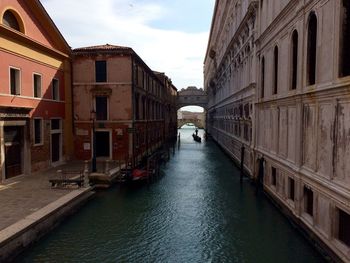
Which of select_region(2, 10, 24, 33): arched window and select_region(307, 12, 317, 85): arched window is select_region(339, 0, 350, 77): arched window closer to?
select_region(307, 12, 317, 85): arched window

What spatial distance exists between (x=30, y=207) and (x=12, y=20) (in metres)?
9.90

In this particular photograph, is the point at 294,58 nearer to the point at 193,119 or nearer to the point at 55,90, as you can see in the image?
the point at 55,90

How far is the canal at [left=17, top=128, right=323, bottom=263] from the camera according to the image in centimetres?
925

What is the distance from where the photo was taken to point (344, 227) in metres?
7.91

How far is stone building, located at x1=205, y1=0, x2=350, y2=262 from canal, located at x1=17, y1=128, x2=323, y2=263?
98 cm

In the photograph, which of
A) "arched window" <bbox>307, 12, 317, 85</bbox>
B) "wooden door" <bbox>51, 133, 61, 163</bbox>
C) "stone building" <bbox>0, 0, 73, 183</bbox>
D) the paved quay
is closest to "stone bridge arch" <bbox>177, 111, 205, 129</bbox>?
"wooden door" <bbox>51, 133, 61, 163</bbox>

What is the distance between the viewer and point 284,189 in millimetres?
12586

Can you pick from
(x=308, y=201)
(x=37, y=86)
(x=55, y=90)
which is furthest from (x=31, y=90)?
(x=308, y=201)

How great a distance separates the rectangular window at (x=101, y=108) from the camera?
22.5 meters

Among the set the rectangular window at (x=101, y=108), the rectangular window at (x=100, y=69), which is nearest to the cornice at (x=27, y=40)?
the rectangular window at (x=100, y=69)

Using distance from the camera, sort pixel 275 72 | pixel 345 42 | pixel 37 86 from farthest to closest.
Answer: pixel 37 86, pixel 275 72, pixel 345 42

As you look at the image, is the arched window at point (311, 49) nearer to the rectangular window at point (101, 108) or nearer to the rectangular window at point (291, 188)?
the rectangular window at point (291, 188)

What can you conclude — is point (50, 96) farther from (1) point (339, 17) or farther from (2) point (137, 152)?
(1) point (339, 17)

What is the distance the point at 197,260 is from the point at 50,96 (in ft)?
47.7
